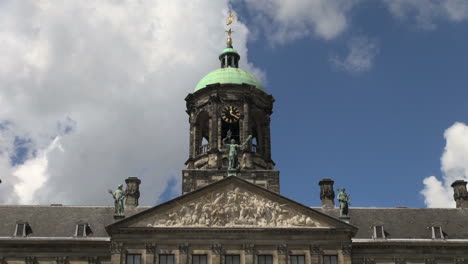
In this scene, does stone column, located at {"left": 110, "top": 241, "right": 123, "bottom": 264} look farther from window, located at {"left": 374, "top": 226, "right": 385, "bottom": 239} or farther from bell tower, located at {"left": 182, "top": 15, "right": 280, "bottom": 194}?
window, located at {"left": 374, "top": 226, "right": 385, "bottom": 239}

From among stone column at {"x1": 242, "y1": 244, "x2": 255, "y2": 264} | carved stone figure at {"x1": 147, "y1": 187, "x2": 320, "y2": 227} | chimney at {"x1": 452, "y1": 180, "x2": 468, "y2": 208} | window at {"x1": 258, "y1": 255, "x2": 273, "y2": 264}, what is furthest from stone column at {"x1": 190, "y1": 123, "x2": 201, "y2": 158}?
chimney at {"x1": 452, "y1": 180, "x2": 468, "y2": 208}

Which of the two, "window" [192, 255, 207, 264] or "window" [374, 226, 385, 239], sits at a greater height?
"window" [374, 226, 385, 239]

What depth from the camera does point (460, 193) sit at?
44.4 meters

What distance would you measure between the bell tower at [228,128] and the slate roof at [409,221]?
5884 millimetres

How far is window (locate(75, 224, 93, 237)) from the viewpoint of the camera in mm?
38812

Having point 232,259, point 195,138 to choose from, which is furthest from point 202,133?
point 232,259

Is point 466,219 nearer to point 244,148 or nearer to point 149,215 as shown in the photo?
point 244,148

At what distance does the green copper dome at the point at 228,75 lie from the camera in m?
44.0

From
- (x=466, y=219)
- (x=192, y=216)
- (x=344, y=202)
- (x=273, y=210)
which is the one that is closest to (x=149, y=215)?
(x=192, y=216)

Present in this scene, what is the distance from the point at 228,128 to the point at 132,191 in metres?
7.75

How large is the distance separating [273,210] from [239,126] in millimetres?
7556

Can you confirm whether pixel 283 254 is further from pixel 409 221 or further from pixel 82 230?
pixel 82 230

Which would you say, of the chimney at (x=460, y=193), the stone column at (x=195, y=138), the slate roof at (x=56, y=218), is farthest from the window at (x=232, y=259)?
the chimney at (x=460, y=193)

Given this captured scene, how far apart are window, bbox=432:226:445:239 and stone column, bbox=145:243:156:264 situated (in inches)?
665
